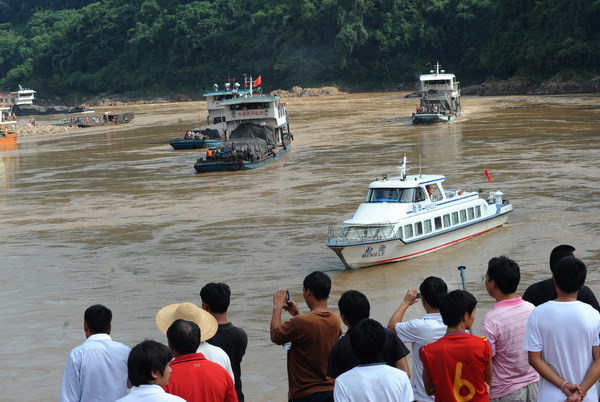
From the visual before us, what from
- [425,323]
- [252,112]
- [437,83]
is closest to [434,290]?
[425,323]

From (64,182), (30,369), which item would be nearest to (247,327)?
(30,369)

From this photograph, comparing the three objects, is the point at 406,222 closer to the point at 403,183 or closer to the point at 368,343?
the point at 403,183

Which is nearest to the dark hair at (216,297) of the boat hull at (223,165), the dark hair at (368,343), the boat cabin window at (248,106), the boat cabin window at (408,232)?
the dark hair at (368,343)

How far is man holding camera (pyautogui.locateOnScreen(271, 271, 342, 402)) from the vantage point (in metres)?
6.94

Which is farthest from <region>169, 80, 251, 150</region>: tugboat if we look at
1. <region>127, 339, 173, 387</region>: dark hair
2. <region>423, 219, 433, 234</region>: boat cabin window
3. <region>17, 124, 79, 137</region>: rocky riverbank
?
<region>127, 339, 173, 387</region>: dark hair

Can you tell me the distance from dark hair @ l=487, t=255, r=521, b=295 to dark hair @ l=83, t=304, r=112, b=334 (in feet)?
9.15

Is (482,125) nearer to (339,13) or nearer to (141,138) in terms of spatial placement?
(141,138)

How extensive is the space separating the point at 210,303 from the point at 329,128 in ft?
184

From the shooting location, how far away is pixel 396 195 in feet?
71.3

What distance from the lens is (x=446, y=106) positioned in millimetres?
64375

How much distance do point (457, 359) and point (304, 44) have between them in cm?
12537

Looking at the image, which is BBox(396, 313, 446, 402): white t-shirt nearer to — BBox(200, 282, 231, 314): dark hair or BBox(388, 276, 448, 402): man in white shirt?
BBox(388, 276, 448, 402): man in white shirt

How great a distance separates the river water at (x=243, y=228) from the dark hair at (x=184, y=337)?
659cm

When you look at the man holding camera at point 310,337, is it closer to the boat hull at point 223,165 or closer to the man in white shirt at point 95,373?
the man in white shirt at point 95,373
